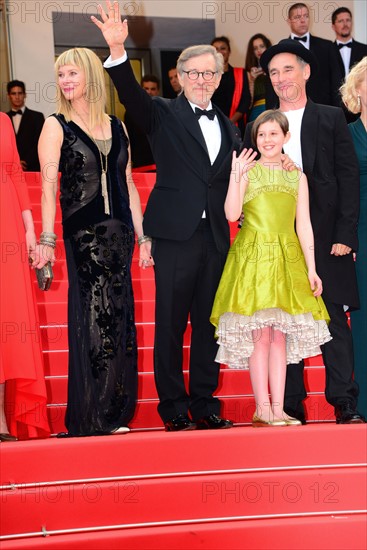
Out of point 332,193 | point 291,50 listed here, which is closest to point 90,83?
point 291,50

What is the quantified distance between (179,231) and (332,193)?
2.62ft

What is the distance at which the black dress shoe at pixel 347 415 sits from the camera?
4098 mm

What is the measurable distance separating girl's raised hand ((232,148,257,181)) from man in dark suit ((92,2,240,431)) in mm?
69

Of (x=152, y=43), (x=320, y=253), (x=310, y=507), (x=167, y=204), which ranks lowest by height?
(x=310, y=507)

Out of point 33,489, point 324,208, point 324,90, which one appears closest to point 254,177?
point 324,208

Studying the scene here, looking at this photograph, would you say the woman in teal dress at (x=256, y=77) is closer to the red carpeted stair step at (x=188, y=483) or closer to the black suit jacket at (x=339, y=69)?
the black suit jacket at (x=339, y=69)

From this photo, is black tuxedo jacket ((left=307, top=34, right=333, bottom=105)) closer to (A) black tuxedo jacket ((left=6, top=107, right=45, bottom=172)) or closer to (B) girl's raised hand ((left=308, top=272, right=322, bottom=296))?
(A) black tuxedo jacket ((left=6, top=107, right=45, bottom=172))

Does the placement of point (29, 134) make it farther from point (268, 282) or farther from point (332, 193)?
point (268, 282)

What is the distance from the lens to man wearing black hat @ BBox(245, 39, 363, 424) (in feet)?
14.1

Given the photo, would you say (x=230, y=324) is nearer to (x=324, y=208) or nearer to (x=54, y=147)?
(x=324, y=208)

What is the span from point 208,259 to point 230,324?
330 mm

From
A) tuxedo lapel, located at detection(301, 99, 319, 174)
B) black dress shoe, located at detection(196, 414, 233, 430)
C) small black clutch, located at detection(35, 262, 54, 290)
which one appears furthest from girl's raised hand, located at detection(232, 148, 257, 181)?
black dress shoe, located at detection(196, 414, 233, 430)

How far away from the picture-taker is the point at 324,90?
24.2 ft

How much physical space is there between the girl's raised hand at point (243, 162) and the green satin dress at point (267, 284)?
9 centimetres
